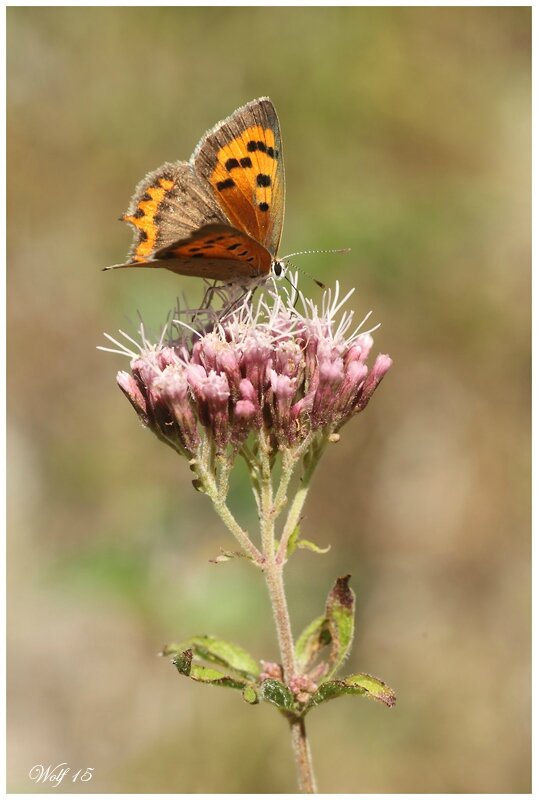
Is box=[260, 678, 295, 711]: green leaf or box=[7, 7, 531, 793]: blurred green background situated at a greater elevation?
box=[7, 7, 531, 793]: blurred green background

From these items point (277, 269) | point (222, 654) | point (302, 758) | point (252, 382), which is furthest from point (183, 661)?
point (277, 269)

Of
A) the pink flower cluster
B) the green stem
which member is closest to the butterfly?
the pink flower cluster

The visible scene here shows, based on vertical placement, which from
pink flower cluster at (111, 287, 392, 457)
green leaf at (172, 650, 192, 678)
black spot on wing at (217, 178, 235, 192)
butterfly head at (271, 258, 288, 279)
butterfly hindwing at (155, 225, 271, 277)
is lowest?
green leaf at (172, 650, 192, 678)

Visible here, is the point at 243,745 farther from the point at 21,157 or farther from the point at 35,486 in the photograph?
the point at 21,157

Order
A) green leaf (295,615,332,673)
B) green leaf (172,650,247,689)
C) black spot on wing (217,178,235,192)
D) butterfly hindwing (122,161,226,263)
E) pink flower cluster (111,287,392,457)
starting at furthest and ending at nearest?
black spot on wing (217,178,235,192), butterfly hindwing (122,161,226,263), green leaf (295,615,332,673), pink flower cluster (111,287,392,457), green leaf (172,650,247,689)

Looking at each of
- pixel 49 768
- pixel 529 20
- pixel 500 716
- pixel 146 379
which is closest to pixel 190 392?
pixel 146 379

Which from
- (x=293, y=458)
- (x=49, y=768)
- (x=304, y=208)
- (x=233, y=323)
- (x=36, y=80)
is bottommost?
(x=49, y=768)

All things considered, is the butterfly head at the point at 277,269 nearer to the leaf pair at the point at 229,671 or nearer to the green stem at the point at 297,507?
the green stem at the point at 297,507

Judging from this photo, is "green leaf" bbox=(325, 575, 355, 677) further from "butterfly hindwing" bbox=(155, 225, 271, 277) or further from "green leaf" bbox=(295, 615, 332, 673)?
"butterfly hindwing" bbox=(155, 225, 271, 277)
